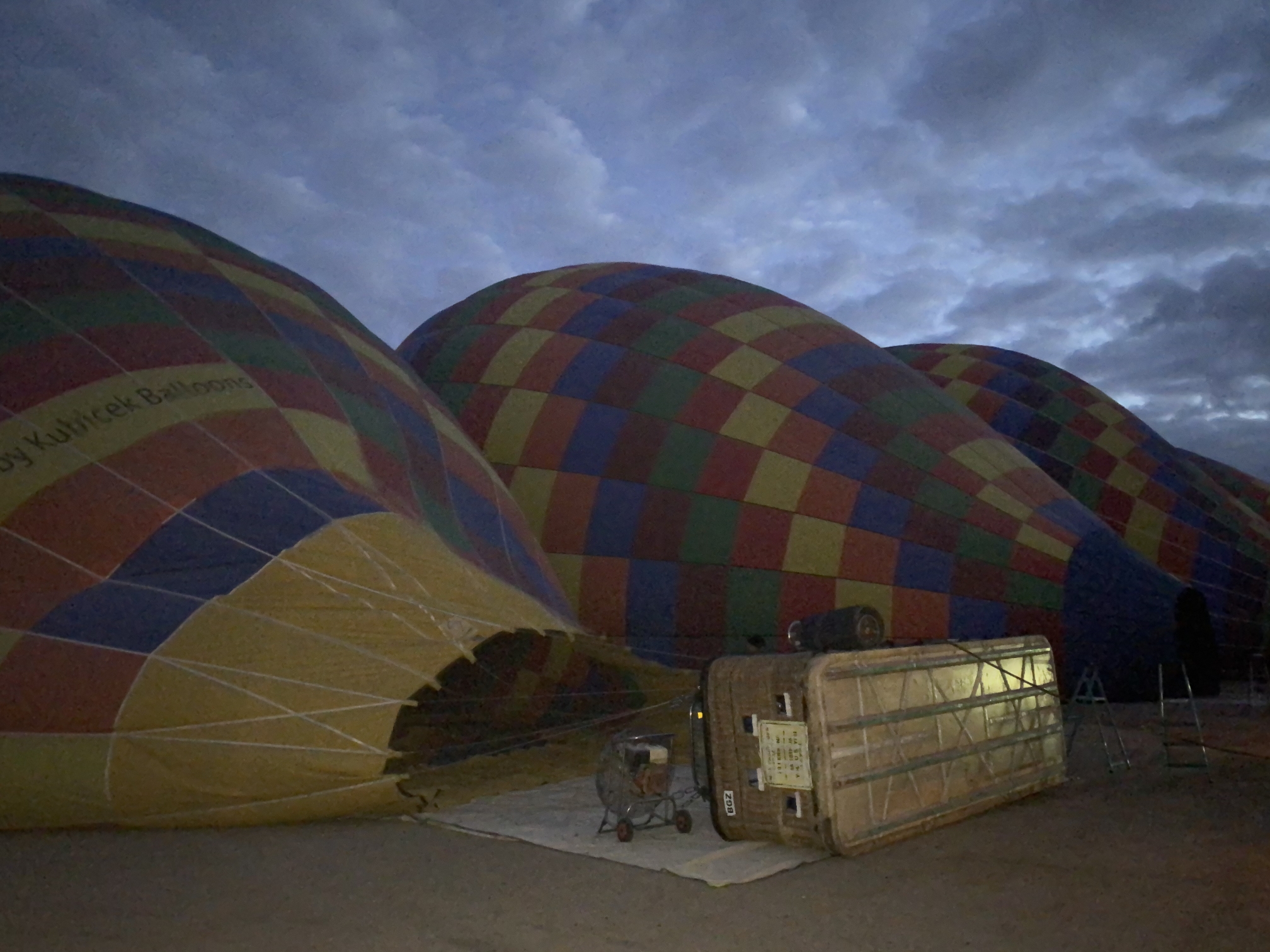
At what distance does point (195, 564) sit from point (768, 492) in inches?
183

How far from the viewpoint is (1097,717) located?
7.16 m

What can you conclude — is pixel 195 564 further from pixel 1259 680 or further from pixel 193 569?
pixel 1259 680

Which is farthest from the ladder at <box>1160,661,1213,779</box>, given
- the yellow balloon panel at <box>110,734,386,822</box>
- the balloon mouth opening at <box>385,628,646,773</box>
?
the yellow balloon panel at <box>110,734,386,822</box>

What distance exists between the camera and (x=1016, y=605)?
7676 millimetres

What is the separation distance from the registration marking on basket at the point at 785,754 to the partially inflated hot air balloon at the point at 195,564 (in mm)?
1697

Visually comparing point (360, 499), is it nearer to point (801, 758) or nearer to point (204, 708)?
point (204, 708)

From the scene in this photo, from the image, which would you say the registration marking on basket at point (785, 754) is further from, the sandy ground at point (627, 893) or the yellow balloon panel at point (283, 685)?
the yellow balloon panel at point (283, 685)

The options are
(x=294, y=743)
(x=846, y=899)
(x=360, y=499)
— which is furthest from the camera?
(x=360, y=499)

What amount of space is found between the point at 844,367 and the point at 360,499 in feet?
16.7

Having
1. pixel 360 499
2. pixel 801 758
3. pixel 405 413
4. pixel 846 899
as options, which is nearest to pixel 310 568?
pixel 360 499

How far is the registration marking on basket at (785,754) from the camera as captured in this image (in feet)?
16.0

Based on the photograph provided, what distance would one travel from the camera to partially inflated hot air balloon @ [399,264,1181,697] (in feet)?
25.5

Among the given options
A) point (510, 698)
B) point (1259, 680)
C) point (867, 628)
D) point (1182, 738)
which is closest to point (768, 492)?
point (510, 698)

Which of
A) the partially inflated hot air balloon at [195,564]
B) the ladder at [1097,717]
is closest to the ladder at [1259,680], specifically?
the ladder at [1097,717]
